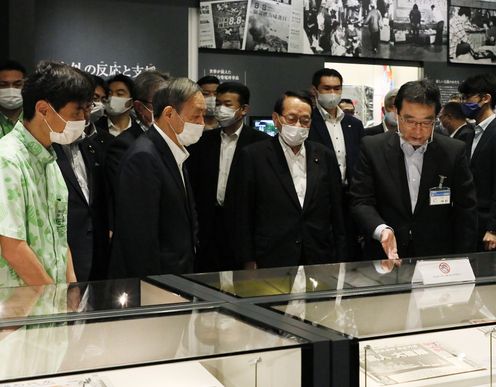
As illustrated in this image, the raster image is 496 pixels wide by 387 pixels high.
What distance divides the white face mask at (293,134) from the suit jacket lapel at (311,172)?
0.23ft

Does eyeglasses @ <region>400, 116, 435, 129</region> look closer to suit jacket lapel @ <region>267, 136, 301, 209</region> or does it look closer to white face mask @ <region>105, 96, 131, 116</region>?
suit jacket lapel @ <region>267, 136, 301, 209</region>

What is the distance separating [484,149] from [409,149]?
63.3 inches

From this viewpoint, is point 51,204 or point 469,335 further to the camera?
point 51,204

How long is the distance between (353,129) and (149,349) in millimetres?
4076

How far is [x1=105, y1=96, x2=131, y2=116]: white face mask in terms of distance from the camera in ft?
18.1

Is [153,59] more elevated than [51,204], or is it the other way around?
[153,59]

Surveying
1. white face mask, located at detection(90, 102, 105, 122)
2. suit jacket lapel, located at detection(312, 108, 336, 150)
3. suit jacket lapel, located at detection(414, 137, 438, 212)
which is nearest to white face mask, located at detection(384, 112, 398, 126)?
suit jacket lapel, located at detection(312, 108, 336, 150)

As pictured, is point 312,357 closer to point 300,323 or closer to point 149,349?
point 300,323

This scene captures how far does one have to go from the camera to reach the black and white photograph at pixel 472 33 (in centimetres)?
841

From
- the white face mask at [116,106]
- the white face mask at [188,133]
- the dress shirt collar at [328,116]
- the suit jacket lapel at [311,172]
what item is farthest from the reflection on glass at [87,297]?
the white face mask at [116,106]

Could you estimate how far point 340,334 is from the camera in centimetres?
157

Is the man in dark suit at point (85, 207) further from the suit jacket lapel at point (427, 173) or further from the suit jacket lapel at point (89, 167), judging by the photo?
the suit jacket lapel at point (427, 173)

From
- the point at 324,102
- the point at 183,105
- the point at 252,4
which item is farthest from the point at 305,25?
the point at 183,105

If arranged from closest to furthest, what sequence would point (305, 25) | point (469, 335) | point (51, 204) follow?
point (469, 335) → point (51, 204) → point (305, 25)
